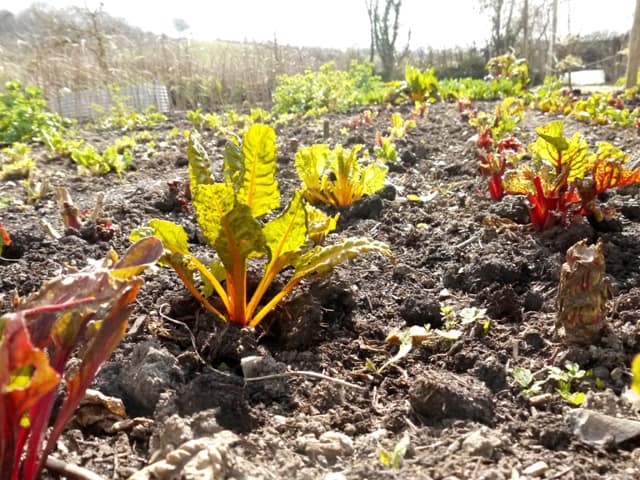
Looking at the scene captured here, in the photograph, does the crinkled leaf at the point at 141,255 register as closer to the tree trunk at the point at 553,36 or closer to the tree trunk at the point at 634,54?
the tree trunk at the point at 634,54

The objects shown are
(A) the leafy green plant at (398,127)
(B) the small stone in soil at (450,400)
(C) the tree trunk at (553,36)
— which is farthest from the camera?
(C) the tree trunk at (553,36)

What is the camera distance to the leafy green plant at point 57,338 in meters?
0.91

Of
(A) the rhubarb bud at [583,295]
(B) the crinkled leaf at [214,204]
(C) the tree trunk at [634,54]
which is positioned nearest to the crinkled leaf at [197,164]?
(B) the crinkled leaf at [214,204]

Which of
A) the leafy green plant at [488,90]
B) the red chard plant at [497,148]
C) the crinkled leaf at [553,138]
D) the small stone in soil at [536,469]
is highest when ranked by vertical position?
the leafy green plant at [488,90]

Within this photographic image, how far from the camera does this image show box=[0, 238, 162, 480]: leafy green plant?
3.00 ft

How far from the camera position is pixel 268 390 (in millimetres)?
1655

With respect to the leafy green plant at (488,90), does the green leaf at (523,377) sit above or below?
below

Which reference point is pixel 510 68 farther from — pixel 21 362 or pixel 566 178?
pixel 21 362

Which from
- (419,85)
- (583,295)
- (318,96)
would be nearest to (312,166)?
(583,295)

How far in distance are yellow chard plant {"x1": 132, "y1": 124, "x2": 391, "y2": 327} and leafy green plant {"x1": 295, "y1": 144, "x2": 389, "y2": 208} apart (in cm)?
140

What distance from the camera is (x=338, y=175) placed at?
3424 mm

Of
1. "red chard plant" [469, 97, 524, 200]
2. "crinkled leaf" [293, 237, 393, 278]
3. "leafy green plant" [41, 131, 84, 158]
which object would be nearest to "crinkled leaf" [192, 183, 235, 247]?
"crinkled leaf" [293, 237, 393, 278]

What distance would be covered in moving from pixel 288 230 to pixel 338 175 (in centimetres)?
165

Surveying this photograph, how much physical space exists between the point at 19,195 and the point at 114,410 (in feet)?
12.7
